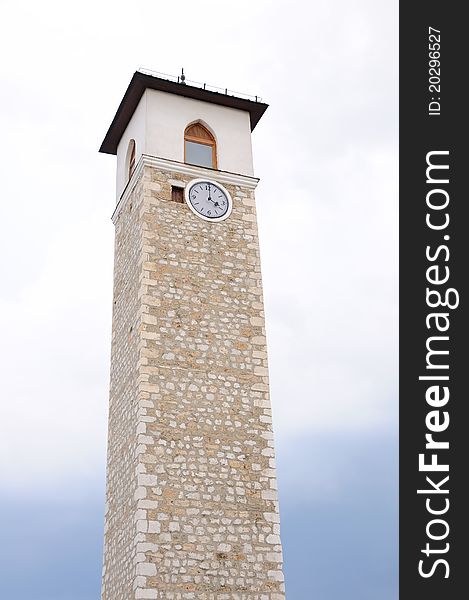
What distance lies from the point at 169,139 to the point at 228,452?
6456 mm

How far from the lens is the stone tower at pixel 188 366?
13.1 meters

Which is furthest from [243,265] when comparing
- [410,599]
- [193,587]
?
[410,599]

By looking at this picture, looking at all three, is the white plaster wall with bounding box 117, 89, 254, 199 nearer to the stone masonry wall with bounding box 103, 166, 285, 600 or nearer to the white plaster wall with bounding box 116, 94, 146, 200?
the white plaster wall with bounding box 116, 94, 146, 200

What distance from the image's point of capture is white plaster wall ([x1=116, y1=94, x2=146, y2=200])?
16.7 metres

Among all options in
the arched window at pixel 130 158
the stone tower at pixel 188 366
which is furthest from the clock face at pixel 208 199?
the arched window at pixel 130 158

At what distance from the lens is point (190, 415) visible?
1398 cm

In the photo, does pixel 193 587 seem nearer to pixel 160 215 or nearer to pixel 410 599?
pixel 410 599

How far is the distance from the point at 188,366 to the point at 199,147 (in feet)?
16.3

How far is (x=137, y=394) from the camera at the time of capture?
45.7 ft

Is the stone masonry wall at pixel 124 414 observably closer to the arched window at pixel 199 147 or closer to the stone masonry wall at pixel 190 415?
the stone masonry wall at pixel 190 415

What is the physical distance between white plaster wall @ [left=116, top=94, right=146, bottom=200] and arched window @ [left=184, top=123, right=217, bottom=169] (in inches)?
35.4

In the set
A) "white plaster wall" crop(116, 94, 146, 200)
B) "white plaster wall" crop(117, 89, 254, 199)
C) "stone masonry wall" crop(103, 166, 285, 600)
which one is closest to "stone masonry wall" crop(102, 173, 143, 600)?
"stone masonry wall" crop(103, 166, 285, 600)

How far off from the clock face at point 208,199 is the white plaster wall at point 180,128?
60 cm

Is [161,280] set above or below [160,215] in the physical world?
below
